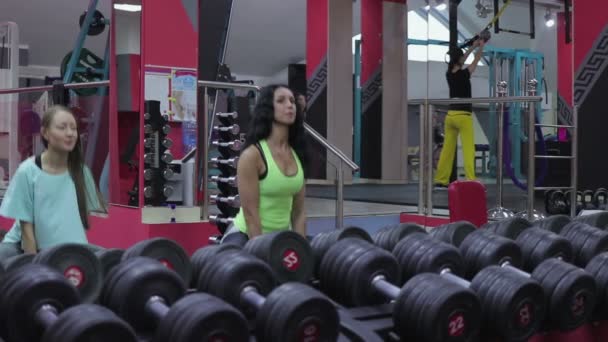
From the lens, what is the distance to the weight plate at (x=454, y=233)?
233 cm

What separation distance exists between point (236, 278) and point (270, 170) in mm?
1118

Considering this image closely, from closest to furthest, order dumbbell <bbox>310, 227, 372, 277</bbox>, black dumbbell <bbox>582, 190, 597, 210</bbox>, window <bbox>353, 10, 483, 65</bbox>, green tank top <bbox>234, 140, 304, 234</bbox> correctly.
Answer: dumbbell <bbox>310, 227, 372, 277</bbox>, green tank top <bbox>234, 140, 304, 234</bbox>, black dumbbell <bbox>582, 190, 597, 210</bbox>, window <bbox>353, 10, 483, 65</bbox>

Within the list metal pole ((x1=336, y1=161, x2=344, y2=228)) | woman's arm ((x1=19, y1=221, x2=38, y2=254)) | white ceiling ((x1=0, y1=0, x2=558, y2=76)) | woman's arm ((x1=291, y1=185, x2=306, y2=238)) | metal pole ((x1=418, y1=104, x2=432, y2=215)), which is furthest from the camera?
white ceiling ((x1=0, y1=0, x2=558, y2=76))

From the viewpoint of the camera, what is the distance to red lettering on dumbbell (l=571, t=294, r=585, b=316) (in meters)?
1.91

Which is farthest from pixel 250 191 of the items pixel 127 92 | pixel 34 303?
pixel 127 92

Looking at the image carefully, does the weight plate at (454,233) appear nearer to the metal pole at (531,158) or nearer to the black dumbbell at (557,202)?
the metal pole at (531,158)

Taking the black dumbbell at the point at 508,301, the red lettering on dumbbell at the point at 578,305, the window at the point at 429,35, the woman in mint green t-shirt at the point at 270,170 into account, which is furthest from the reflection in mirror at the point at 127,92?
the window at the point at 429,35

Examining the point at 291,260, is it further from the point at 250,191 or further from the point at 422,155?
the point at 422,155

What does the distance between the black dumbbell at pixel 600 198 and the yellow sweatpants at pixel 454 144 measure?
3.31 ft

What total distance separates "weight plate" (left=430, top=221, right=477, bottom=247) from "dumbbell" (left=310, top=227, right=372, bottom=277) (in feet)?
0.94

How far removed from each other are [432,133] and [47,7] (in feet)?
22.7

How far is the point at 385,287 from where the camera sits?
180 centimetres

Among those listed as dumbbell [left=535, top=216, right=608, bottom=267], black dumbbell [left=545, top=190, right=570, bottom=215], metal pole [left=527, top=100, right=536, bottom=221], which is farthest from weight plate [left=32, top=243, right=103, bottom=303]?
black dumbbell [left=545, top=190, right=570, bottom=215]

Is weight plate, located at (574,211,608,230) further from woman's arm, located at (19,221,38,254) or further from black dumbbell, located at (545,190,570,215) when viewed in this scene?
black dumbbell, located at (545,190,570,215)
